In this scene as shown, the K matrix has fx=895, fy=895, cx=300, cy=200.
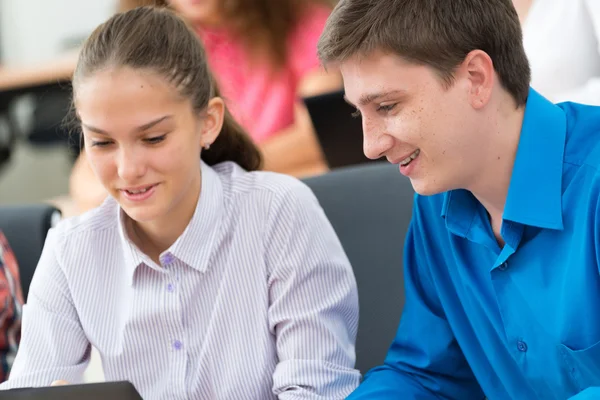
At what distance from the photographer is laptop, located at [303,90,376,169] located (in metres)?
1.95

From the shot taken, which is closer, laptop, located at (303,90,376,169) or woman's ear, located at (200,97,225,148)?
woman's ear, located at (200,97,225,148)

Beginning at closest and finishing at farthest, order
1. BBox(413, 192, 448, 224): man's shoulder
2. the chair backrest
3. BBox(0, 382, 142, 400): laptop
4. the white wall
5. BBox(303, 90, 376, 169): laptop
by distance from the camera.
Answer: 1. BBox(0, 382, 142, 400): laptop
2. BBox(413, 192, 448, 224): man's shoulder
3. the chair backrest
4. BBox(303, 90, 376, 169): laptop
5. the white wall

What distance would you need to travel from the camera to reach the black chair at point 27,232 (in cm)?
163

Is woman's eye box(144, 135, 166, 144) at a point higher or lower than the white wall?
higher

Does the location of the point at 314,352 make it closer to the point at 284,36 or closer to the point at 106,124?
the point at 106,124

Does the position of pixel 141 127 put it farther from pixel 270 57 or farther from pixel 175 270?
pixel 270 57

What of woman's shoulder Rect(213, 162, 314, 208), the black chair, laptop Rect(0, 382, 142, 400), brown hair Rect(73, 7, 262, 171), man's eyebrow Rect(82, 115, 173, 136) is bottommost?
the black chair

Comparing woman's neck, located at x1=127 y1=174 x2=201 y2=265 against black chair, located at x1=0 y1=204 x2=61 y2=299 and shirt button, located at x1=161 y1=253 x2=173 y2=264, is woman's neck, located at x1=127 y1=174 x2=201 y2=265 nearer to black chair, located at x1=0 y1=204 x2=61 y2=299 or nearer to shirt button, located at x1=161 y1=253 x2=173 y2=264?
shirt button, located at x1=161 y1=253 x2=173 y2=264

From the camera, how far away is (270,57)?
2.59 meters

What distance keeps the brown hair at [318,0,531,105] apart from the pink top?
1.46 metres

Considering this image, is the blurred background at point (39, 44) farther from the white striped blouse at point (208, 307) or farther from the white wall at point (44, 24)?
the white striped blouse at point (208, 307)

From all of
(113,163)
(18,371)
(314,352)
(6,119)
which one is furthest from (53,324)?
(6,119)

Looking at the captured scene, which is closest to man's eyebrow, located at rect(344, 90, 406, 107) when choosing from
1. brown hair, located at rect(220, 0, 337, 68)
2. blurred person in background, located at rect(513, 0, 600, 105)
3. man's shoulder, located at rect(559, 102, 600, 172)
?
man's shoulder, located at rect(559, 102, 600, 172)

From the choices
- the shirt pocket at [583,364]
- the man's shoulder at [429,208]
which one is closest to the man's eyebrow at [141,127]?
the man's shoulder at [429,208]
